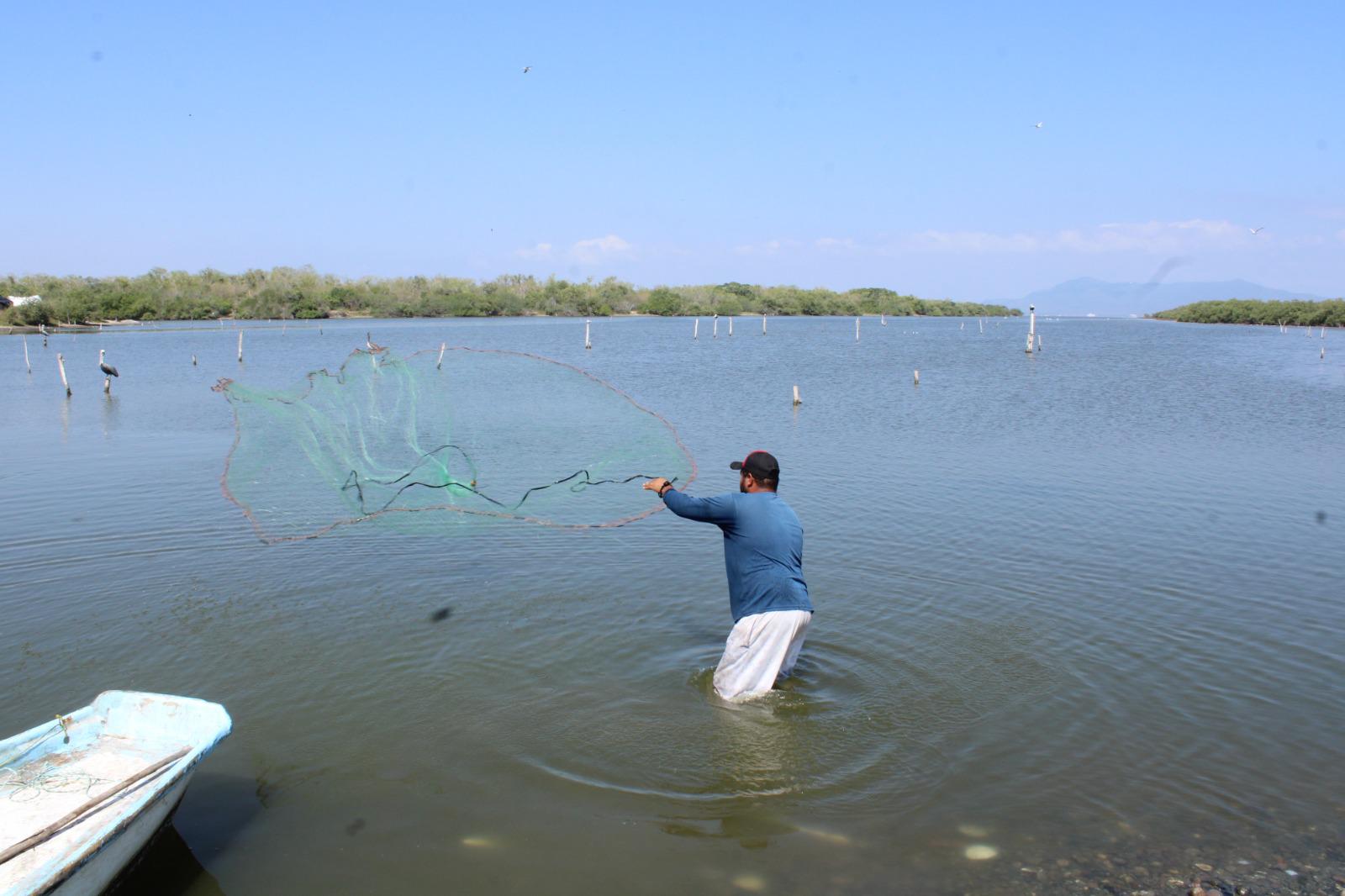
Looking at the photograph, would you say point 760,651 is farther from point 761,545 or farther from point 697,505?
point 697,505

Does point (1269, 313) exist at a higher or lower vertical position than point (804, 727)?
higher

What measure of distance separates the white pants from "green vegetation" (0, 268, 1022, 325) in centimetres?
9000

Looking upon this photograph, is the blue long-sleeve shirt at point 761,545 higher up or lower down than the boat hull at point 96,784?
higher up

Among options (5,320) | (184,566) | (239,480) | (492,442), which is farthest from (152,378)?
(5,320)

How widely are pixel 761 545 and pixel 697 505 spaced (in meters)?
0.54

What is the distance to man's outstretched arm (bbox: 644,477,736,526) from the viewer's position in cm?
628

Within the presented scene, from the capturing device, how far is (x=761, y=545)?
649cm

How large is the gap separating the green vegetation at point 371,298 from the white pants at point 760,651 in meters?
90.0

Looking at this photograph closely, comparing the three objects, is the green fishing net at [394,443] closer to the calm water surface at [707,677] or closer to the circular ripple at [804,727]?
the calm water surface at [707,677]

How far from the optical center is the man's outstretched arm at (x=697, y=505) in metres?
6.28

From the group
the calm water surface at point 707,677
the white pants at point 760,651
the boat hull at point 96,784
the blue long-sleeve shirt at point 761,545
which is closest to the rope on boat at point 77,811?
the boat hull at point 96,784

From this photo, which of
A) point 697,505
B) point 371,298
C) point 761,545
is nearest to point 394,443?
point 697,505

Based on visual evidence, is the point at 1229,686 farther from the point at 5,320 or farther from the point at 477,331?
the point at 5,320

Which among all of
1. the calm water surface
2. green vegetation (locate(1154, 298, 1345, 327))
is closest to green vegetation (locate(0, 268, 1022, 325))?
green vegetation (locate(1154, 298, 1345, 327))
